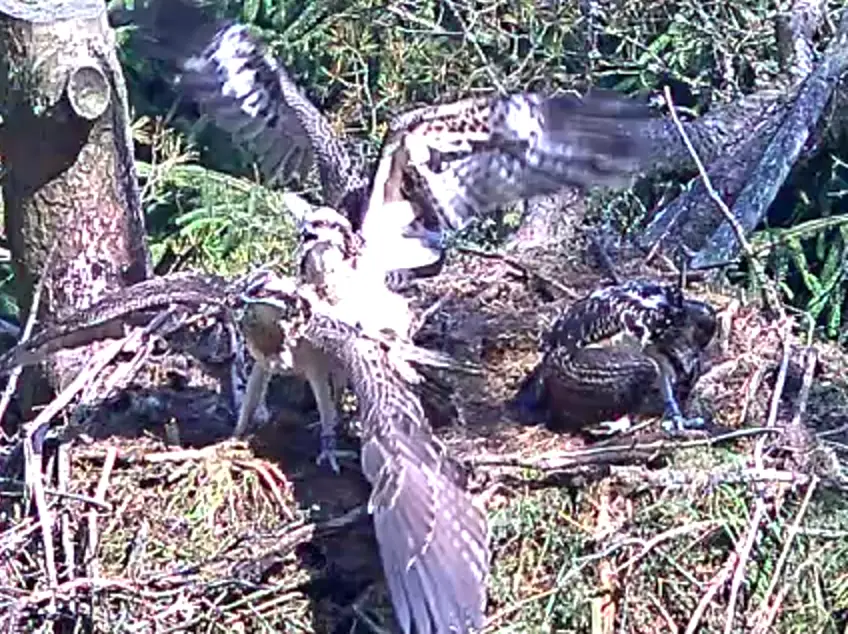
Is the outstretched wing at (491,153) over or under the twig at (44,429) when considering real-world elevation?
over

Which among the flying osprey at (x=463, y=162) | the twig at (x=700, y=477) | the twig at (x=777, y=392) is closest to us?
the twig at (x=700, y=477)

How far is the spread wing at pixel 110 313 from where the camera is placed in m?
4.86

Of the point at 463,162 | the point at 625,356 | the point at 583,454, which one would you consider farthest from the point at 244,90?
the point at 583,454

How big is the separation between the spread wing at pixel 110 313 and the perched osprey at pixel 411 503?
34 cm

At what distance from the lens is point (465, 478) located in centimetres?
439

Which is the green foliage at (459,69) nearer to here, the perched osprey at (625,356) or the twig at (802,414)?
the twig at (802,414)

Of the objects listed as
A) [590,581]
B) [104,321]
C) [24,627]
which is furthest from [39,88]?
[590,581]

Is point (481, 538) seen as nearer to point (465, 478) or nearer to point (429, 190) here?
point (465, 478)

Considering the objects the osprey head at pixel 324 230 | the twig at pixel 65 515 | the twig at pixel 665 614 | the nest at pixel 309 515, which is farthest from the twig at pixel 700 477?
the twig at pixel 65 515

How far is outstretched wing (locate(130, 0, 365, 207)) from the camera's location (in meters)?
5.32

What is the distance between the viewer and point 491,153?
4.96m

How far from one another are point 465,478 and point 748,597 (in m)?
0.67

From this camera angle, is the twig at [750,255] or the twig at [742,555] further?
the twig at [750,255]

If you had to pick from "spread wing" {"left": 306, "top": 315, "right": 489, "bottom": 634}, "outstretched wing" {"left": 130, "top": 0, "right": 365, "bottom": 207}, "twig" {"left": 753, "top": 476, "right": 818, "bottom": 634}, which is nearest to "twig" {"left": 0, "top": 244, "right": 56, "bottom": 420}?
"outstretched wing" {"left": 130, "top": 0, "right": 365, "bottom": 207}
